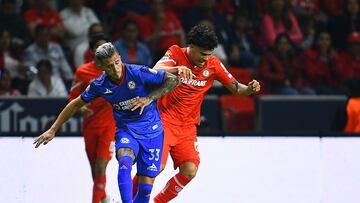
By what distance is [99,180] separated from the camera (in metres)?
11.0

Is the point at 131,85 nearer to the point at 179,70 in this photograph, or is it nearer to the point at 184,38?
the point at 179,70

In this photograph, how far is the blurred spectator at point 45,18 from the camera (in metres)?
14.7

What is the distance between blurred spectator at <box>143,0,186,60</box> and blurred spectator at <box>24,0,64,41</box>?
1.25m

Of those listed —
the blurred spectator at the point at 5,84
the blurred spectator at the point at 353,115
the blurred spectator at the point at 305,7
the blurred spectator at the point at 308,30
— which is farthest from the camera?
the blurred spectator at the point at 305,7

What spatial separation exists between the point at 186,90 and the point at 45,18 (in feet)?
17.6

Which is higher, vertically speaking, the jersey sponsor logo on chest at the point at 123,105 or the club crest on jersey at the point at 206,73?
the club crest on jersey at the point at 206,73

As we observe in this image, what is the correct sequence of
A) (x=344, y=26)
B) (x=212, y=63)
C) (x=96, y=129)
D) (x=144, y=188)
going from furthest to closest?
(x=344, y=26) < (x=96, y=129) < (x=212, y=63) < (x=144, y=188)

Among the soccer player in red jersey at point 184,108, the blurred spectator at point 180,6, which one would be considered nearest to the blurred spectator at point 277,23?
the blurred spectator at point 180,6

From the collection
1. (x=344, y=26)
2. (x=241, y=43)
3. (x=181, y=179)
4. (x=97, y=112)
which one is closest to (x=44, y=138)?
(x=181, y=179)

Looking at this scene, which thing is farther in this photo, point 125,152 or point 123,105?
point 123,105

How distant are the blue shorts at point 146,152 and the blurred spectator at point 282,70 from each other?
5563 mm

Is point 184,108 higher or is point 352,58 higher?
point 352,58

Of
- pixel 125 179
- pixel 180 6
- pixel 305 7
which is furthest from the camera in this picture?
pixel 305 7

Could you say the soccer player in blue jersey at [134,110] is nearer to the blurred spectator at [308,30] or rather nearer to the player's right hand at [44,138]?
the player's right hand at [44,138]
